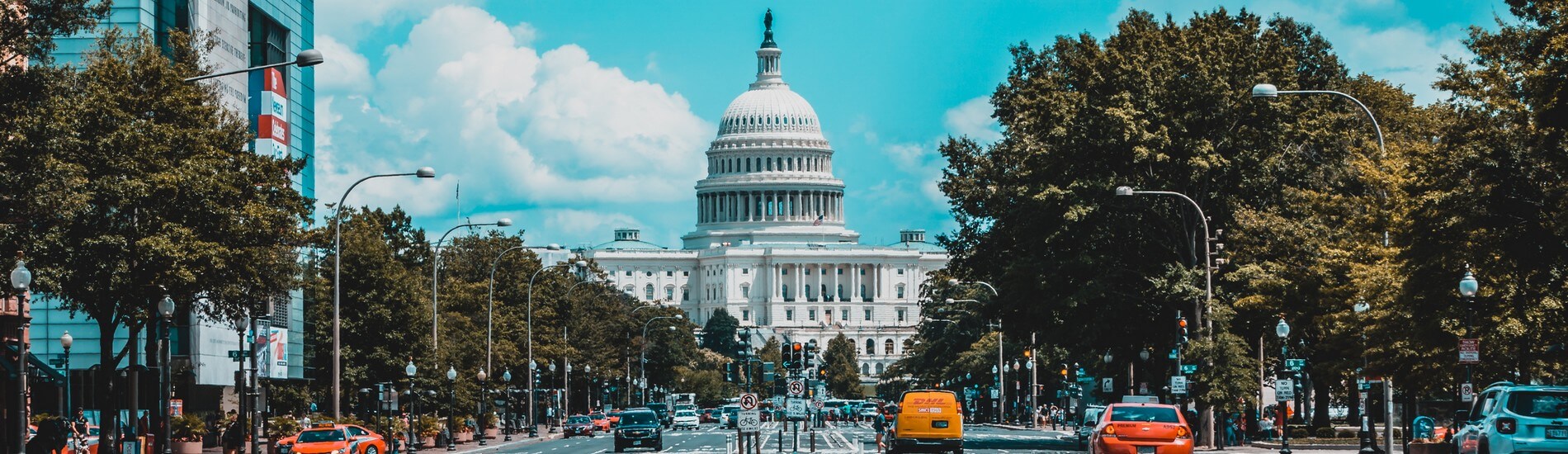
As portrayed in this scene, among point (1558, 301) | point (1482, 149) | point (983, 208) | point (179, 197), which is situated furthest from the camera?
point (983, 208)

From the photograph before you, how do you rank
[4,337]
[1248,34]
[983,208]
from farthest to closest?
[983,208]
[1248,34]
[4,337]

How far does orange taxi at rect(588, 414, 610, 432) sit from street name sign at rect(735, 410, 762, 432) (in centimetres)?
6039

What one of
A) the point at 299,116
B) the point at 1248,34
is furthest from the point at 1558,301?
the point at 299,116

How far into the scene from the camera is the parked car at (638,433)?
212ft

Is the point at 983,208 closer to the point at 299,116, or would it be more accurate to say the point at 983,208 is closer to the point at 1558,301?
the point at 299,116

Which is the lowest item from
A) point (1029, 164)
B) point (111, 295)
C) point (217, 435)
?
point (217, 435)

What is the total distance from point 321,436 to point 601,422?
58765 millimetres

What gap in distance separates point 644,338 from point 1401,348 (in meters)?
119

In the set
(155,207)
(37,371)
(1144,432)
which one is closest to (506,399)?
(37,371)

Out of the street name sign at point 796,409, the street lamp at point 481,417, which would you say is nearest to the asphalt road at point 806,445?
the street name sign at point 796,409

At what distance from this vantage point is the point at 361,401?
71.0 metres

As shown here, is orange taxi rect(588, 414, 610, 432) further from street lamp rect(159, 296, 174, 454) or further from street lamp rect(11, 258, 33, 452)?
street lamp rect(11, 258, 33, 452)

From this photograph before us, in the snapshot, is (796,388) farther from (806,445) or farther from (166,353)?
(806,445)

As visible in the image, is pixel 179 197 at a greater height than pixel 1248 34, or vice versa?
pixel 1248 34
